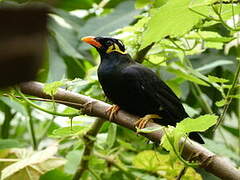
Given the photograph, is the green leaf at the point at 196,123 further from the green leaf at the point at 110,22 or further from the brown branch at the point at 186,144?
the green leaf at the point at 110,22

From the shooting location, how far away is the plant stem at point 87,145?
104cm

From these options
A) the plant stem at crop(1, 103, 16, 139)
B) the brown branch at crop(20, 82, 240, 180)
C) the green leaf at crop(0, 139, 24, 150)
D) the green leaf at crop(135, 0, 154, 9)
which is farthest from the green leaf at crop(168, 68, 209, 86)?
the plant stem at crop(1, 103, 16, 139)

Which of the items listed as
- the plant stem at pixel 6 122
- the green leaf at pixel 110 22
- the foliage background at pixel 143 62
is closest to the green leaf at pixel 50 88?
the foliage background at pixel 143 62

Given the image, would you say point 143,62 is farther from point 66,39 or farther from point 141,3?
point 66,39

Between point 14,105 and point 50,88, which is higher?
point 50,88

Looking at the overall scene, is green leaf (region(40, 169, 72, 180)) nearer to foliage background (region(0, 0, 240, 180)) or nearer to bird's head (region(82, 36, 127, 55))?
foliage background (region(0, 0, 240, 180))

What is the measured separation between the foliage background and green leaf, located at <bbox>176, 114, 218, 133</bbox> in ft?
0.42

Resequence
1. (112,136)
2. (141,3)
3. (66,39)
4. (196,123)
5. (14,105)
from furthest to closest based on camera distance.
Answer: (66,39) → (14,105) → (141,3) → (112,136) → (196,123)

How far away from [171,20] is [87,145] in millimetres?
559

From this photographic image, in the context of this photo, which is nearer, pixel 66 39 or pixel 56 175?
pixel 56 175

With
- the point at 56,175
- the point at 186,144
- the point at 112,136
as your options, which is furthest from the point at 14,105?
the point at 186,144

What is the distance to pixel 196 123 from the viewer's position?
60cm

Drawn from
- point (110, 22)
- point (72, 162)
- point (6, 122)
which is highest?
point (110, 22)

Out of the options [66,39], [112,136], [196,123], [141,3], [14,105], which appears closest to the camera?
[196,123]
